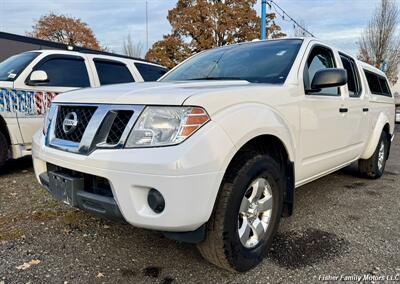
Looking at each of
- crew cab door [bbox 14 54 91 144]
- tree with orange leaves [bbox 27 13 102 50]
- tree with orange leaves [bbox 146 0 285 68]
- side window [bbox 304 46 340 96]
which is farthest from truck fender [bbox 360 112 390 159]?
tree with orange leaves [bbox 27 13 102 50]

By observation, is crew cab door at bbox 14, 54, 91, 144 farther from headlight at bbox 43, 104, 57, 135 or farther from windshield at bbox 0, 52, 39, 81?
headlight at bbox 43, 104, 57, 135

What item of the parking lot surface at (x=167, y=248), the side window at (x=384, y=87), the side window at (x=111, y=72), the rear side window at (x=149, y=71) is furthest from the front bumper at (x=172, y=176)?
A: the rear side window at (x=149, y=71)

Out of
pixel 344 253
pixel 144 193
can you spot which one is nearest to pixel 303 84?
pixel 344 253

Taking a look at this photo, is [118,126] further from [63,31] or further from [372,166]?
[63,31]

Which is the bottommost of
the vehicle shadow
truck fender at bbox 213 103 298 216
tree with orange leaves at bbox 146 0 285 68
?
the vehicle shadow

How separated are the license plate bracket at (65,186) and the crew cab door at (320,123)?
1728 mm

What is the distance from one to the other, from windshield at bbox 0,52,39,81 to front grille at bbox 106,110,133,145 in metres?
3.32

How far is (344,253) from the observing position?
2.69 meters

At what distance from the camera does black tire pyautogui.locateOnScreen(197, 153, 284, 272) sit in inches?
82.8

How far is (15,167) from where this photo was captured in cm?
552

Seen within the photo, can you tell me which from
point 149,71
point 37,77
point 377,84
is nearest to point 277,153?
point 377,84

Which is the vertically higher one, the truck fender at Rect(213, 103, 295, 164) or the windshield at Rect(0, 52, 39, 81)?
the windshield at Rect(0, 52, 39, 81)

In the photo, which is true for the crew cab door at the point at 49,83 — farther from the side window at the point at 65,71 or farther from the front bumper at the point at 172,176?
the front bumper at the point at 172,176

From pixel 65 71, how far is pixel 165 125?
13.0ft
